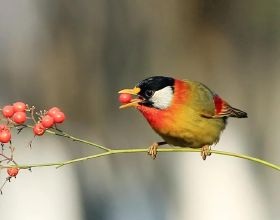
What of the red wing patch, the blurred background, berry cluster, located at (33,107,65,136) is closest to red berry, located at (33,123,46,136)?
berry cluster, located at (33,107,65,136)

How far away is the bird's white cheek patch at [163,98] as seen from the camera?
117 inches

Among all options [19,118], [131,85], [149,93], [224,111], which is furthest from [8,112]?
[131,85]

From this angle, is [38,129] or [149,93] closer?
[38,129]

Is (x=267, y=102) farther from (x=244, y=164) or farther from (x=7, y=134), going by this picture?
(x=7, y=134)

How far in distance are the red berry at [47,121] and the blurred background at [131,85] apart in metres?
2.53

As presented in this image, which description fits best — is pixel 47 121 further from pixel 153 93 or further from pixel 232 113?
pixel 232 113

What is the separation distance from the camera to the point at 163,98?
306cm

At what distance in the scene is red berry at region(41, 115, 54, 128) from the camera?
2.35m

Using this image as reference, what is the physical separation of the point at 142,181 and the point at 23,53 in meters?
1.18

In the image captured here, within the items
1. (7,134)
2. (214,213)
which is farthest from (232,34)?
(7,134)

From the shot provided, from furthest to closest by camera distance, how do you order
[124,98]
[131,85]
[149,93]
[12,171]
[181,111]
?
1. [131,85]
2. [181,111]
3. [149,93]
4. [124,98]
5. [12,171]

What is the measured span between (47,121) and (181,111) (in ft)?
2.77

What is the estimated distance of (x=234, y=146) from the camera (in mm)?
5328

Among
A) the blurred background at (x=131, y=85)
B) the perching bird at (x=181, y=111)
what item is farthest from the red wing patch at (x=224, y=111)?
the blurred background at (x=131, y=85)
